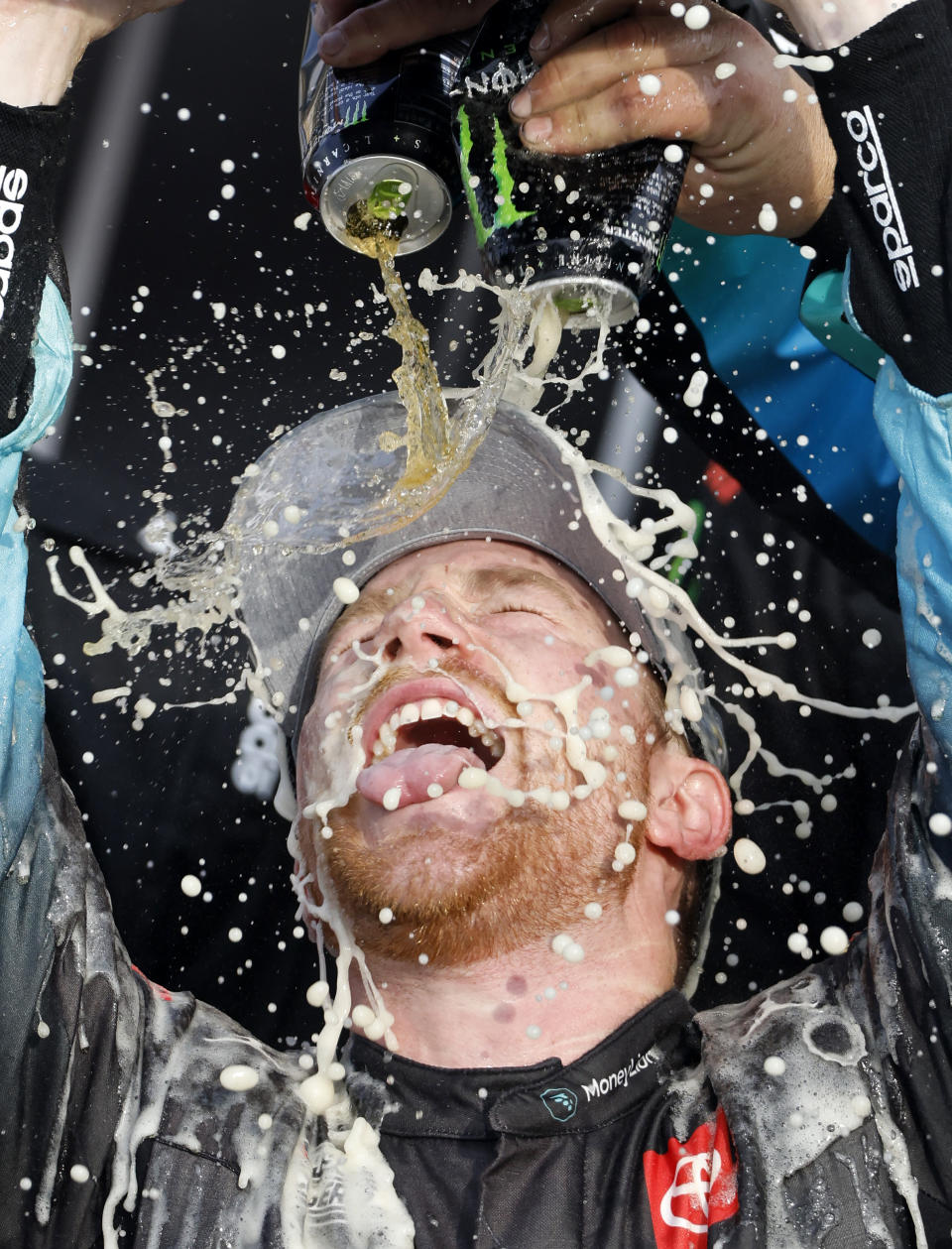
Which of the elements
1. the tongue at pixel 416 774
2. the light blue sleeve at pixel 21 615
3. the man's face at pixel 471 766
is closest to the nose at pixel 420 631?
the man's face at pixel 471 766

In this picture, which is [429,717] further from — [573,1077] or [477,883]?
[573,1077]

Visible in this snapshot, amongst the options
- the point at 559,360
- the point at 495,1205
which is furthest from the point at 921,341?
the point at 559,360

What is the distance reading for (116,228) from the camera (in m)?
2.07

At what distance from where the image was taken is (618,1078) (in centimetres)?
129

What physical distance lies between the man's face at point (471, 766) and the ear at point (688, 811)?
1.8 inches

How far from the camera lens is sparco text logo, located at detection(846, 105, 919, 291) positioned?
1.08 metres

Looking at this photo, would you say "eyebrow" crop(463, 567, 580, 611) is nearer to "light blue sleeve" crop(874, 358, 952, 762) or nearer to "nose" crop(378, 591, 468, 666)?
"nose" crop(378, 591, 468, 666)

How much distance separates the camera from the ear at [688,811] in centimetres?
143

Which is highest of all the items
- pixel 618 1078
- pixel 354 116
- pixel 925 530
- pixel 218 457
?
pixel 354 116

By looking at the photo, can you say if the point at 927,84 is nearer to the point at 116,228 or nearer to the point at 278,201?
the point at 278,201

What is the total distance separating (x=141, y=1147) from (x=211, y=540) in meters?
0.96

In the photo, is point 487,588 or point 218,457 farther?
A: point 218,457

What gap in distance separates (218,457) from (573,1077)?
1.20 m

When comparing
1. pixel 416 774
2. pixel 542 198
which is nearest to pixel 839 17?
pixel 542 198
